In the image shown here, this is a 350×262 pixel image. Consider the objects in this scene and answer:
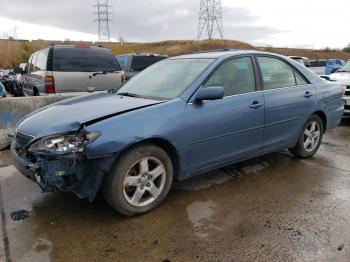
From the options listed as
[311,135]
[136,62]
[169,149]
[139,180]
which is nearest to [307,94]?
[311,135]

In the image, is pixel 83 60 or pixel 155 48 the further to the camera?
pixel 155 48

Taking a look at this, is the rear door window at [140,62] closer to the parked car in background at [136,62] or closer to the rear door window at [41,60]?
the parked car in background at [136,62]

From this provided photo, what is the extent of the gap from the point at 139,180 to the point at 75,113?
96 centimetres

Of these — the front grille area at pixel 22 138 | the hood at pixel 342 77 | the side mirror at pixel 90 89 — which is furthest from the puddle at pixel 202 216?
the hood at pixel 342 77

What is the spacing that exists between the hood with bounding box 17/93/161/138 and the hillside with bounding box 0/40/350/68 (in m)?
30.4

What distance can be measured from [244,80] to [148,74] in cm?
128

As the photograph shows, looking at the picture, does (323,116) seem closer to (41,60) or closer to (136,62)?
(41,60)

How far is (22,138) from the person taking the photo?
12.2ft

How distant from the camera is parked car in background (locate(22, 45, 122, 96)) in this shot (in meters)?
7.22

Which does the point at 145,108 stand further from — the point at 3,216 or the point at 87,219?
the point at 3,216

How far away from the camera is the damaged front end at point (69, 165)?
10.5 feet

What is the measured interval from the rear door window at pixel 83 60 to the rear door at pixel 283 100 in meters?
4.17

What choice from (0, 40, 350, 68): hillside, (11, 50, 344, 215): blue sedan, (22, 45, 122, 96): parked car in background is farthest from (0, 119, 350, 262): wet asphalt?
(0, 40, 350, 68): hillside

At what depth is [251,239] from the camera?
3.23 m
